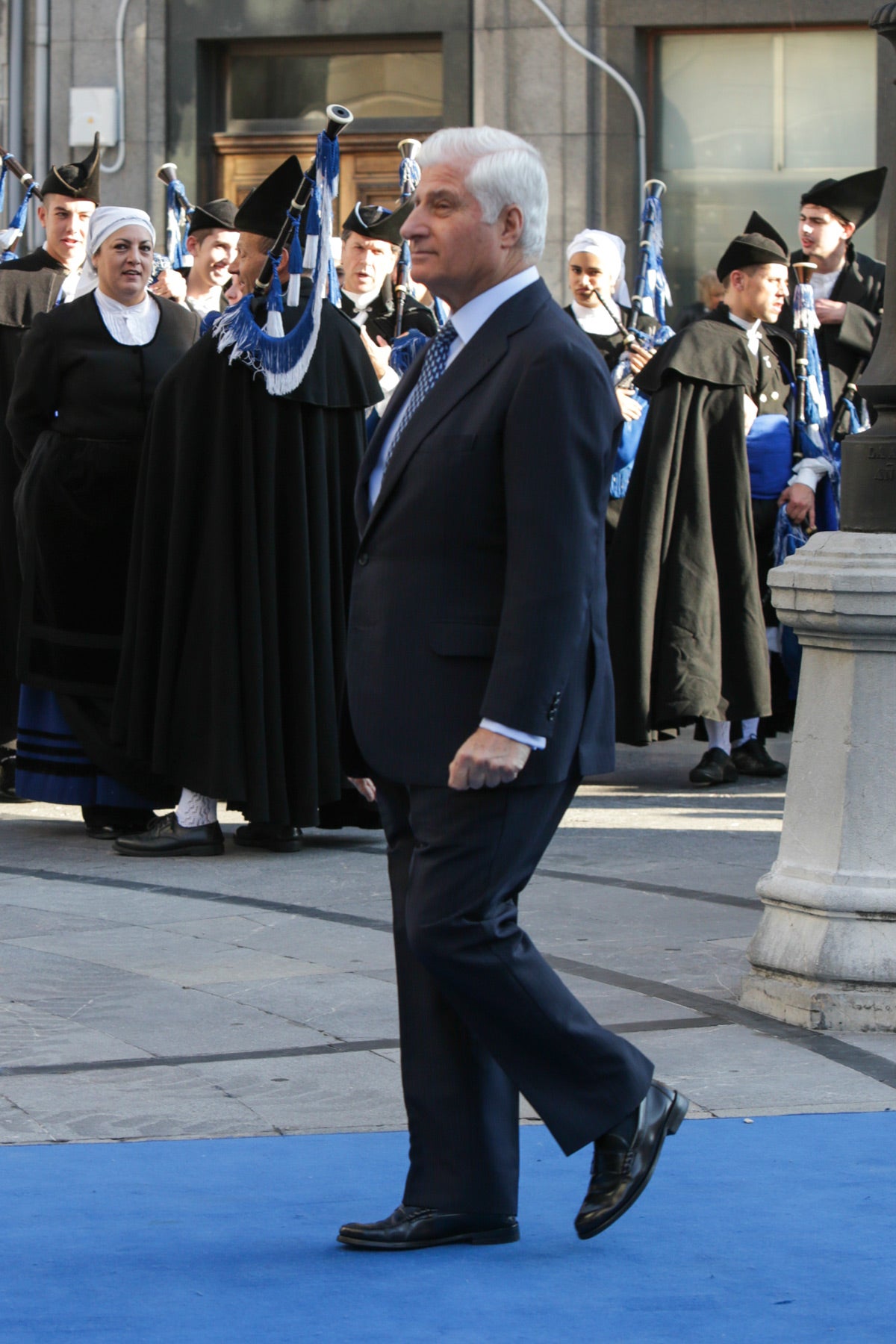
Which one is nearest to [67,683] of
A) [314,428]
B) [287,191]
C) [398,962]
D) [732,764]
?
[314,428]

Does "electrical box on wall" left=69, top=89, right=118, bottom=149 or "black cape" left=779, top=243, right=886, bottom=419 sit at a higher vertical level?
"electrical box on wall" left=69, top=89, right=118, bottom=149

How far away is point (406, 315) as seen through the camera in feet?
31.8

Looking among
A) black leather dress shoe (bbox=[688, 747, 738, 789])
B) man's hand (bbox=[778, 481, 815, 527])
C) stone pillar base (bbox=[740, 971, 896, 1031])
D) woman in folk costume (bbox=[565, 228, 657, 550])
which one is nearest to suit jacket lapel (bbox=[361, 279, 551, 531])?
stone pillar base (bbox=[740, 971, 896, 1031])

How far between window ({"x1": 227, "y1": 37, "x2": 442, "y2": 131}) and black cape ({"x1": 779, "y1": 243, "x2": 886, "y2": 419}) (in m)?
6.25

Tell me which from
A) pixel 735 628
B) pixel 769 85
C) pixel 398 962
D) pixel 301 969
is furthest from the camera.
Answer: pixel 769 85

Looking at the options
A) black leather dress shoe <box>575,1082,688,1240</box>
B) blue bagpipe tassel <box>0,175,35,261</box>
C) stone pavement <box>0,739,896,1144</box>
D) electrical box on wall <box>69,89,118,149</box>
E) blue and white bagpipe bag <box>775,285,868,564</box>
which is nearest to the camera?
black leather dress shoe <box>575,1082,688,1240</box>

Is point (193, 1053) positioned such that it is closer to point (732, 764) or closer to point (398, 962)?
point (398, 962)

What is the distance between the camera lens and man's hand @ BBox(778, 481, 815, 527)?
938 cm

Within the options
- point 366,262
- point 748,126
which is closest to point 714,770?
point 366,262

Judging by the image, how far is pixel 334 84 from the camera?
53.2 feet

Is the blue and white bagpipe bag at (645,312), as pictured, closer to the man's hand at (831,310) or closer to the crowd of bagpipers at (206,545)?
the crowd of bagpipers at (206,545)

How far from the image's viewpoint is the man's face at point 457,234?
3.54 meters

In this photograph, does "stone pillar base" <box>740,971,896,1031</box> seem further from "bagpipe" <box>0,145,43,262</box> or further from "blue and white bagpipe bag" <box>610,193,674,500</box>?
"bagpipe" <box>0,145,43,262</box>

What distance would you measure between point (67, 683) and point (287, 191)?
6.04 feet
